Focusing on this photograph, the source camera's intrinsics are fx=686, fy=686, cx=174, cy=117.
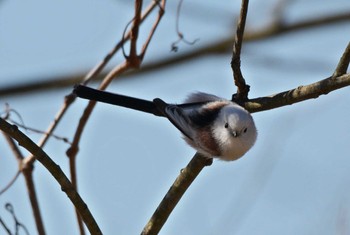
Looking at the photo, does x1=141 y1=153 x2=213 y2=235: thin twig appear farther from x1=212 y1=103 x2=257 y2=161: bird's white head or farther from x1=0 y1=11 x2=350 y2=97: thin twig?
x1=0 y1=11 x2=350 y2=97: thin twig

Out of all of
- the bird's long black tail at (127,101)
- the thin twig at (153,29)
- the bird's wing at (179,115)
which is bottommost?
the bird's wing at (179,115)

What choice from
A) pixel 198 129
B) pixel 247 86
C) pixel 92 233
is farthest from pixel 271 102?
pixel 92 233

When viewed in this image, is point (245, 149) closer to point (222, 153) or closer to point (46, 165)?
point (222, 153)

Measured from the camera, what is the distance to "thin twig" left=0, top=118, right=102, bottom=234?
2.16 meters

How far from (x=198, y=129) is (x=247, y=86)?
49 cm

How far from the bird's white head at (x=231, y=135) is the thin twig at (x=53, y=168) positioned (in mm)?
801

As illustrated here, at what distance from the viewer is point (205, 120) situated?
3.00 meters

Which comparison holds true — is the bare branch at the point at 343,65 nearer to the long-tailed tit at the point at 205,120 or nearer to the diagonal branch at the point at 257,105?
the diagonal branch at the point at 257,105

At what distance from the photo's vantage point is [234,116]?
2814 mm

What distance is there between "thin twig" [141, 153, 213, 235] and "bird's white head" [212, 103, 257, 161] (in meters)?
0.30

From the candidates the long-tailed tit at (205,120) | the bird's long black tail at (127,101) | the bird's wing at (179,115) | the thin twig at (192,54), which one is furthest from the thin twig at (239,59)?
the thin twig at (192,54)

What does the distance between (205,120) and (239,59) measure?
23.6 inches

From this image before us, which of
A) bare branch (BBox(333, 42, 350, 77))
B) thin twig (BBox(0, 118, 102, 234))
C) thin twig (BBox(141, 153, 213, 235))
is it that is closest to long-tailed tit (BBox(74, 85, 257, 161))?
thin twig (BBox(141, 153, 213, 235))

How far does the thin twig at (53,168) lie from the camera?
216 cm
